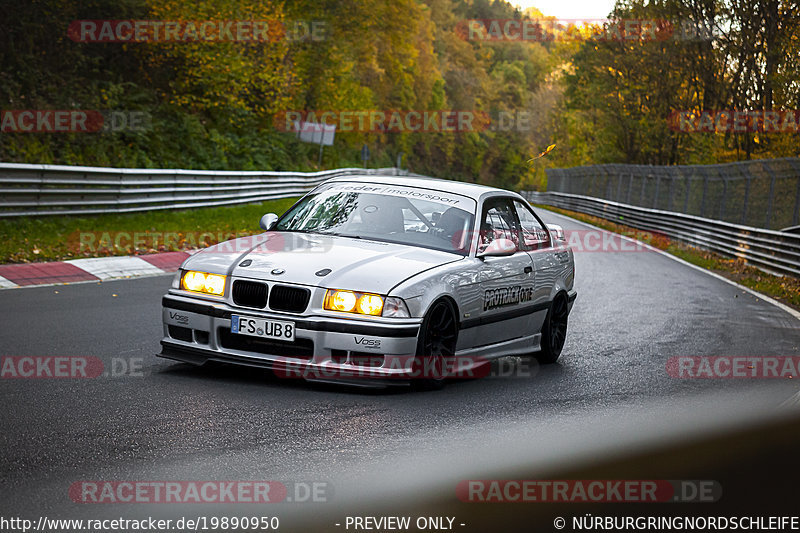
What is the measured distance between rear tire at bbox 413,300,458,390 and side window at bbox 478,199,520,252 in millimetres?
877

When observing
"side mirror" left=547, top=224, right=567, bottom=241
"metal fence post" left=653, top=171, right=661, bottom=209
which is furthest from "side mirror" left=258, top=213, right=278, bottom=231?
"metal fence post" left=653, top=171, right=661, bottom=209

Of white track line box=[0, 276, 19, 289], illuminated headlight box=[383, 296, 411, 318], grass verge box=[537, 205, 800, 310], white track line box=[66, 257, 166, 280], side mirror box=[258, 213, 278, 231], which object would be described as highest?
side mirror box=[258, 213, 278, 231]

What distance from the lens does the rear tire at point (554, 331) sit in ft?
30.3

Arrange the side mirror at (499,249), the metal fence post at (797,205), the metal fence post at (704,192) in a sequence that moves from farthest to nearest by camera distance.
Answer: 1. the metal fence post at (704,192)
2. the metal fence post at (797,205)
3. the side mirror at (499,249)

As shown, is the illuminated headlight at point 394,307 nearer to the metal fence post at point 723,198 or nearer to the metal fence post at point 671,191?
the metal fence post at point 723,198

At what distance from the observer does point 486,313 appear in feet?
26.2

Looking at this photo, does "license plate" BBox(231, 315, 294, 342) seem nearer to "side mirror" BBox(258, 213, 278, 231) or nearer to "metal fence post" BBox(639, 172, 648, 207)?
"side mirror" BBox(258, 213, 278, 231)

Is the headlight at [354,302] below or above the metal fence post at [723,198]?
above

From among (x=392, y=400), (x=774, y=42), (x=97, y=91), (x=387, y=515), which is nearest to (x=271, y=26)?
(x=97, y=91)

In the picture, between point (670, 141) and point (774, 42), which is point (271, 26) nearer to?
point (774, 42)

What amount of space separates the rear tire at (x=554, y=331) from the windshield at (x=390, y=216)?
4.95 feet

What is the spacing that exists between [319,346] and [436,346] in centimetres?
96

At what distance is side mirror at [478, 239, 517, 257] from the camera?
314 inches

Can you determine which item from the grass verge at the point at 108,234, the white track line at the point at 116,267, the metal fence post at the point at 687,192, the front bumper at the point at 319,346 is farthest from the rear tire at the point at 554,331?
the metal fence post at the point at 687,192
